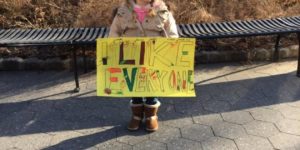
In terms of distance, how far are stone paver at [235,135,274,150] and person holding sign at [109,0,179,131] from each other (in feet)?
2.37

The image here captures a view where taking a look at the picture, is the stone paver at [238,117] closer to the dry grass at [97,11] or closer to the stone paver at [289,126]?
the stone paver at [289,126]

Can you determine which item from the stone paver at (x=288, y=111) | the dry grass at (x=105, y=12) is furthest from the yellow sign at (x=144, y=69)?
the dry grass at (x=105, y=12)

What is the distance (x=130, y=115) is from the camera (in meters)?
3.82

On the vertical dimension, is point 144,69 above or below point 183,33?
below

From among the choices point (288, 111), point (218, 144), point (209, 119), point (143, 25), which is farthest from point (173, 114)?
point (288, 111)

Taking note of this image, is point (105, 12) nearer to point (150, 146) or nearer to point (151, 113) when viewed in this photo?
point (151, 113)

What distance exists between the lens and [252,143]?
3.30m

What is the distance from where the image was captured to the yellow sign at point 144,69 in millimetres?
3408

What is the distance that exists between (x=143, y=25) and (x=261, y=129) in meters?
1.34

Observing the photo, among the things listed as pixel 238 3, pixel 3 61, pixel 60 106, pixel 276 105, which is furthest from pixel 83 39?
pixel 238 3

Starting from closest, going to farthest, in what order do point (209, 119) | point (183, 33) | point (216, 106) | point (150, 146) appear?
point (150, 146)
point (209, 119)
point (216, 106)
point (183, 33)

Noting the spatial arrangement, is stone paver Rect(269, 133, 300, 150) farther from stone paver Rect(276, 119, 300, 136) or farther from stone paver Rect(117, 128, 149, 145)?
stone paver Rect(117, 128, 149, 145)

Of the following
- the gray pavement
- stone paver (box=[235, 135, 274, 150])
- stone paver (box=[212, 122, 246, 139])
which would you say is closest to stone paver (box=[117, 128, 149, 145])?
the gray pavement

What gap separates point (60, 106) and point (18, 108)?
1.35 ft
